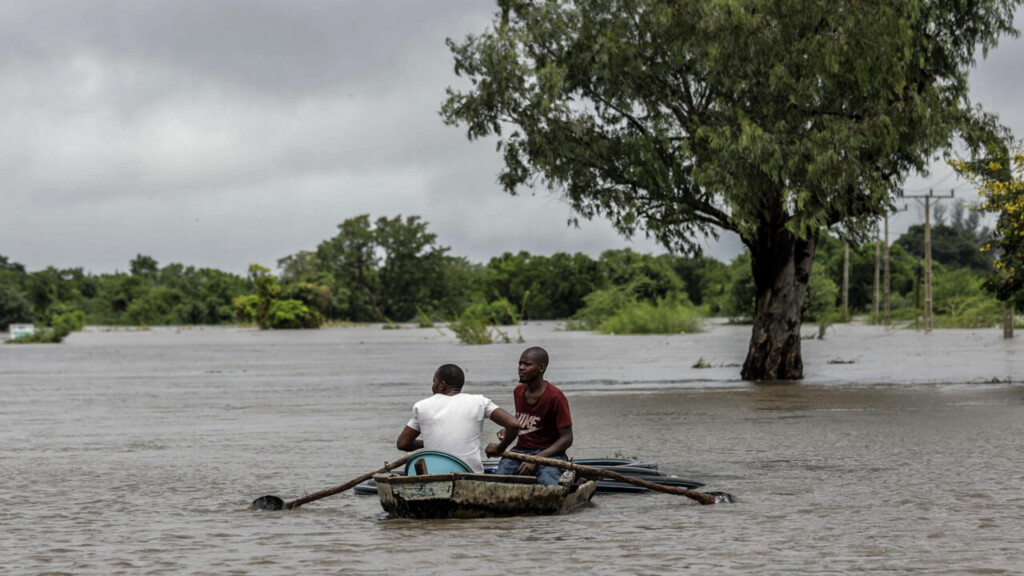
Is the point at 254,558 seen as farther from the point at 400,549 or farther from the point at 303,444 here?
the point at 303,444

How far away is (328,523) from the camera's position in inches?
382

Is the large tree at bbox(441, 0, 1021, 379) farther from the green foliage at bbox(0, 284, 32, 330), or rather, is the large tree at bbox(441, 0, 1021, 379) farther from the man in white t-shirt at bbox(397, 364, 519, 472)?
the green foliage at bbox(0, 284, 32, 330)

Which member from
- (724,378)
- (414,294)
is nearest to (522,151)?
(724,378)

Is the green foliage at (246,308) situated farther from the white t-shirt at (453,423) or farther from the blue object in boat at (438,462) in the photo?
the blue object in boat at (438,462)

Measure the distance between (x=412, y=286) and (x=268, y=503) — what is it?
380 feet

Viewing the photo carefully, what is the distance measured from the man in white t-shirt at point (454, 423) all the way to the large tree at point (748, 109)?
13439 mm

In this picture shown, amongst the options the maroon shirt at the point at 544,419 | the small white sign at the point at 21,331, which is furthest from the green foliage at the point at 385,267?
the maroon shirt at the point at 544,419

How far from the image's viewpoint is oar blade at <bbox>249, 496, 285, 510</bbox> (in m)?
10.3

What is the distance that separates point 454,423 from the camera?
9.62m

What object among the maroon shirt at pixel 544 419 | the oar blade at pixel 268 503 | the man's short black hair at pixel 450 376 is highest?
the man's short black hair at pixel 450 376

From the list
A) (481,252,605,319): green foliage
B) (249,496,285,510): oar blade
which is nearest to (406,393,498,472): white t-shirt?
(249,496,285,510): oar blade

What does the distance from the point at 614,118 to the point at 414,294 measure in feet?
331

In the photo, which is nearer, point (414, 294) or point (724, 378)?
point (724, 378)

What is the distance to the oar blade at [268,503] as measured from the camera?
10289 mm
